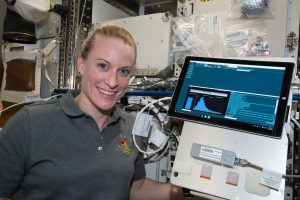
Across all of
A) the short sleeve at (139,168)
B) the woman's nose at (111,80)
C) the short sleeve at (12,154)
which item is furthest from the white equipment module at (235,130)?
the short sleeve at (12,154)

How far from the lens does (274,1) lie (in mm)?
1390

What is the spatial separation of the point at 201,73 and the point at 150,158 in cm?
60

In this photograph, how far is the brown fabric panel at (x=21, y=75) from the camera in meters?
1.91

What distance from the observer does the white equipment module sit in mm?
878

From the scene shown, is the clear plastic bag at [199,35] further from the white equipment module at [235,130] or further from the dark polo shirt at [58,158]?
the dark polo shirt at [58,158]

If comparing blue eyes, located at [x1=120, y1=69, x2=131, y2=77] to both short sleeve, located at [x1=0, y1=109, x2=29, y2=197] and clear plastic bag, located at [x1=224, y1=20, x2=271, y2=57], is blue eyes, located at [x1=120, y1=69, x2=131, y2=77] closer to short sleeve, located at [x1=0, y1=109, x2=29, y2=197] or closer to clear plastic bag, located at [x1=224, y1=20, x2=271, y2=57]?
short sleeve, located at [x1=0, y1=109, x2=29, y2=197]

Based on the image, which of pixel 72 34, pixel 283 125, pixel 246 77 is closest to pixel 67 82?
pixel 72 34

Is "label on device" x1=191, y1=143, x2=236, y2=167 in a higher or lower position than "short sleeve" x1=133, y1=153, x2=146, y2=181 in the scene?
higher

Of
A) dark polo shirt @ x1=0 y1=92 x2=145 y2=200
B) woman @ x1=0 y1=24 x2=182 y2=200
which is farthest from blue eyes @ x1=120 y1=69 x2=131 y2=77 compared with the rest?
dark polo shirt @ x1=0 y1=92 x2=145 y2=200

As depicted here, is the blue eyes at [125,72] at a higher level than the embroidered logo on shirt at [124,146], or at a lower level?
higher

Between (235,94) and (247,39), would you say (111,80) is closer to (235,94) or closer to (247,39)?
(235,94)

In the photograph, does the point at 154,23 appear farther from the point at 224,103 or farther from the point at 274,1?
the point at 224,103

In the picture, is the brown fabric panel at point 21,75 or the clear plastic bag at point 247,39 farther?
the brown fabric panel at point 21,75

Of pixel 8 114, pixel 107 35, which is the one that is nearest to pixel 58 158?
pixel 107 35
